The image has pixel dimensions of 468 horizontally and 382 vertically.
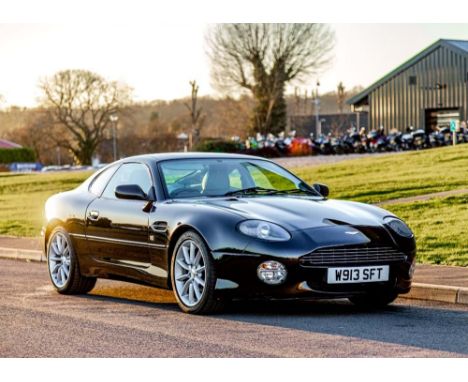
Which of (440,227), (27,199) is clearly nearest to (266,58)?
(27,199)

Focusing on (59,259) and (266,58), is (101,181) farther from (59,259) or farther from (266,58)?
(266,58)

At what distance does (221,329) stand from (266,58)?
63748 mm

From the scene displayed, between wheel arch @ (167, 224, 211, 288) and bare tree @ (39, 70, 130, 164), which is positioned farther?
bare tree @ (39, 70, 130, 164)

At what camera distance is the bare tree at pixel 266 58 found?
2724 inches

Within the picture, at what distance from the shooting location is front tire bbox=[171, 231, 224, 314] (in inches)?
362

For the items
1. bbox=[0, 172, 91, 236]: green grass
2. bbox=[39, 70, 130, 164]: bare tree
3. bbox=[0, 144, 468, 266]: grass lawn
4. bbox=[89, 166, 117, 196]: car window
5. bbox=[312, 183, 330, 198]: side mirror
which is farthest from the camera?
bbox=[39, 70, 130, 164]: bare tree

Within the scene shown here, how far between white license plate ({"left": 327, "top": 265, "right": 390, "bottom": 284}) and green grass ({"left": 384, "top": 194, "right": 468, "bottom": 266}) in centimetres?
334

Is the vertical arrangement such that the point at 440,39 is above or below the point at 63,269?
above

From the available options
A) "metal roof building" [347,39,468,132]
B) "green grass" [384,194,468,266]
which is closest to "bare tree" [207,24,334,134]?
"metal roof building" [347,39,468,132]

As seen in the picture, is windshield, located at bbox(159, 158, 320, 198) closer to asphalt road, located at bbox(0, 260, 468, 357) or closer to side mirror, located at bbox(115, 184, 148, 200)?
side mirror, located at bbox(115, 184, 148, 200)
